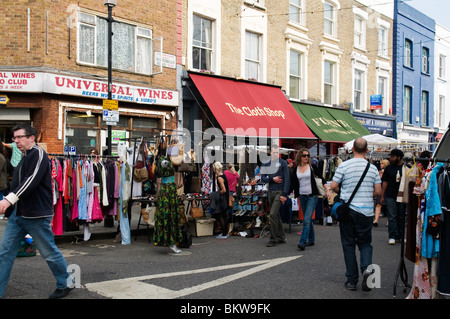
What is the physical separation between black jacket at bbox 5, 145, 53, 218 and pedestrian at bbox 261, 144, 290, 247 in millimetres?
4980

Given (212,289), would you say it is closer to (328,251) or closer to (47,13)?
(328,251)

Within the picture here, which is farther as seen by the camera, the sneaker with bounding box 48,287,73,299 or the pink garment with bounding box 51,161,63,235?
the pink garment with bounding box 51,161,63,235

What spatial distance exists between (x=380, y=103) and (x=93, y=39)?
17722 millimetres

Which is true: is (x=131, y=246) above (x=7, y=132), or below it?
below

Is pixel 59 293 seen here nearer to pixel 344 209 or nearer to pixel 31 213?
pixel 31 213

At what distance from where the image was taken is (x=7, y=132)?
13961 millimetres

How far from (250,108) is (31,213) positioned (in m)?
13.9

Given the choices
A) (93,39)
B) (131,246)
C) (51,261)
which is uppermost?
(93,39)

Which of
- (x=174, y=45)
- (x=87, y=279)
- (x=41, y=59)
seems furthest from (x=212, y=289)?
(x=174, y=45)

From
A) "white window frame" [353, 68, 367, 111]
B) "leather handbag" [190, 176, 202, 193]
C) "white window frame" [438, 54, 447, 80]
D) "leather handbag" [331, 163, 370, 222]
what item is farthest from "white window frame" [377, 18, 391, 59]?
"leather handbag" [331, 163, 370, 222]

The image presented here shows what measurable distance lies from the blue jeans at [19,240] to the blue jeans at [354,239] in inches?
142

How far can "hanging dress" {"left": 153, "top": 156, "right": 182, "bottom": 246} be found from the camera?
332 inches

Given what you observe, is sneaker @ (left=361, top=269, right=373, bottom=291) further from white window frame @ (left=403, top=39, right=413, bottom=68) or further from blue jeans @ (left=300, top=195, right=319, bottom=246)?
white window frame @ (left=403, top=39, right=413, bottom=68)

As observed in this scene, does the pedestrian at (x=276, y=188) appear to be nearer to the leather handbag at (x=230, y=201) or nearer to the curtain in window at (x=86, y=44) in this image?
the leather handbag at (x=230, y=201)
